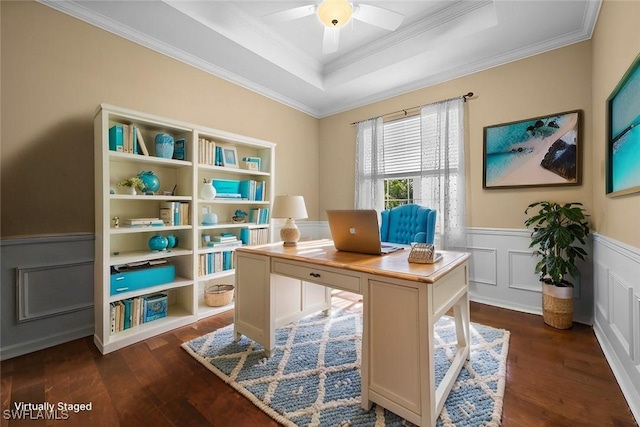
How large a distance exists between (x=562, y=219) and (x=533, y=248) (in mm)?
390

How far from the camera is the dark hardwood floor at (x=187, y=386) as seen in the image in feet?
4.44

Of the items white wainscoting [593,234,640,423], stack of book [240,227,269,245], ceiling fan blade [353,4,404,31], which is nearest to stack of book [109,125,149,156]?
stack of book [240,227,269,245]

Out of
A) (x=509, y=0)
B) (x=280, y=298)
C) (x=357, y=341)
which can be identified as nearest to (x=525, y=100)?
(x=509, y=0)

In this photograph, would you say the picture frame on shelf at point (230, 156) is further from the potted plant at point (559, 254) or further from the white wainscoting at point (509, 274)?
the potted plant at point (559, 254)

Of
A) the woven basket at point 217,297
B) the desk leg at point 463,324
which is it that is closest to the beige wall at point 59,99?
the woven basket at point 217,297

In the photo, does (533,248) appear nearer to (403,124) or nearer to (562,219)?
(562,219)

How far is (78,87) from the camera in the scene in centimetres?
221

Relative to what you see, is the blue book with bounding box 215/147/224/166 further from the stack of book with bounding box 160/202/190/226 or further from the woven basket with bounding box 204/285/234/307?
the woven basket with bounding box 204/285/234/307

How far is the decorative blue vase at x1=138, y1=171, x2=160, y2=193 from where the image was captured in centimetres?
235

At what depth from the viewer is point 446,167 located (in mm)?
3143

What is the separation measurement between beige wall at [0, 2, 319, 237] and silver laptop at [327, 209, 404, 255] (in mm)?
2176

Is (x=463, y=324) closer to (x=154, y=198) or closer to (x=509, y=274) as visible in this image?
(x=509, y=274)

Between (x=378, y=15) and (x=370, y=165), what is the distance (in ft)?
6.58

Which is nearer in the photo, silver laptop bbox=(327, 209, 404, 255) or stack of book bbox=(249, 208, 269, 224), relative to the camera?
silver laptop bbox=(327, 209, 404, 255)
